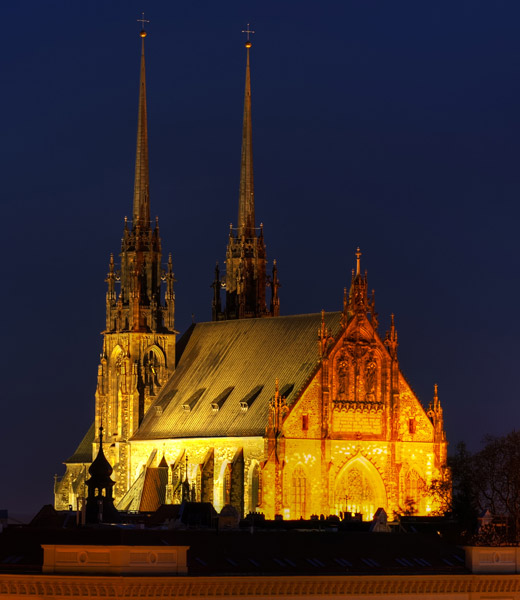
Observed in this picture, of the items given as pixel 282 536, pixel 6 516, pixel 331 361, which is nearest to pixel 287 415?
pixel 331 361

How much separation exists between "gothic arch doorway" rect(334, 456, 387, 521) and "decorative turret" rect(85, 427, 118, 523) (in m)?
15.8

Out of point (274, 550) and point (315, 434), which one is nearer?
point (274, 550)

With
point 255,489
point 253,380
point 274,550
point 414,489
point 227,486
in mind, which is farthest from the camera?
point 253,380

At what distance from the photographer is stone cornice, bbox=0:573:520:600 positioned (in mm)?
116250

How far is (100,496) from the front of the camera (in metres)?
172

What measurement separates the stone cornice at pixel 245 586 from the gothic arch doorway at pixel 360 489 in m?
55.6

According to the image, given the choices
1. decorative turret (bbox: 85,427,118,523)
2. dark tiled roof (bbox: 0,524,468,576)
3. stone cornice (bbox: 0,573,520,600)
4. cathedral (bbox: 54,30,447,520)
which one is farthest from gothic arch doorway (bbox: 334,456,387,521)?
stone cornice (bbox: 0,573,520,600)

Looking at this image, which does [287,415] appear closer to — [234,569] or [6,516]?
[6,516]

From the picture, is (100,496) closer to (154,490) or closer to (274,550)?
(154,490)

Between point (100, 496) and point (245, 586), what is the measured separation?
50791 mm

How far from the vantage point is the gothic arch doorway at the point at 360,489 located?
188m

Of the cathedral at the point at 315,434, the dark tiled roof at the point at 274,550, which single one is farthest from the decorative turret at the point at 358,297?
the dark tiled roof at the point at 274,550

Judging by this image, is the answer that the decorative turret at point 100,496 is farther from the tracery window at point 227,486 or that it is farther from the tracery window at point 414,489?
the tracery window at point 414,489

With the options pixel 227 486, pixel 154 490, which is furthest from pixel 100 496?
pixel 154 490
